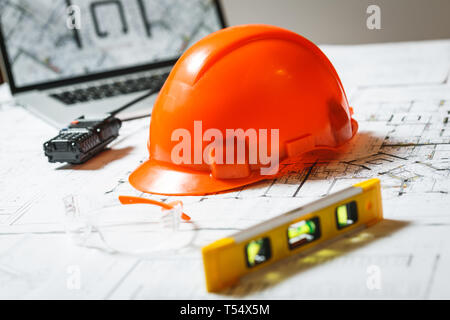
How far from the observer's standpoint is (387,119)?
118 centimetres

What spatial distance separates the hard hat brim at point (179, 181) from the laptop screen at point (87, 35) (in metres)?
0.87

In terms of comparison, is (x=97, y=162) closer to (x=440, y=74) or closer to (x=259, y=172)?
(x=259, y=172)

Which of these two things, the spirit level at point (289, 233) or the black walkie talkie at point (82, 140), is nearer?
the spirit level at point (289, 233)

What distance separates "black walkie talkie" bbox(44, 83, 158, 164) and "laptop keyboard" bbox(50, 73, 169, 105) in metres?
0.37

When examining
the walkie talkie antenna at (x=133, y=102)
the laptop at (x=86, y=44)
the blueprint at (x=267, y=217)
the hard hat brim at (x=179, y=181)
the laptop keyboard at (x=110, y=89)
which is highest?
the laptop at (x=86, y=44)

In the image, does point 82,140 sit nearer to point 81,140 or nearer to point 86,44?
point 81,140

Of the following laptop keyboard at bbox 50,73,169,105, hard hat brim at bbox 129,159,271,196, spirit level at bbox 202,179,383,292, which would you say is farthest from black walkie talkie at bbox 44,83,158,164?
spirit level at bbox 202,179,383,292

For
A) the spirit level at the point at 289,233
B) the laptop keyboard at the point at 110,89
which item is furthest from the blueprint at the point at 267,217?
the laptop keyboard at the point at 110,89

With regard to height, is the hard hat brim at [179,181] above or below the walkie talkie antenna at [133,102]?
below

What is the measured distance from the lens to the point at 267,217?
→ 809 mm

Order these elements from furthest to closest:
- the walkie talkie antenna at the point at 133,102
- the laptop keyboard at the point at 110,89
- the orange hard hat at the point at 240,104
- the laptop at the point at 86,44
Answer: the laptop at the point at 86,44, the laptop keyboard at the point at 110,89, the walkie talkie antenna at the point at 133,102, the orange hard hat at the point at 240,104

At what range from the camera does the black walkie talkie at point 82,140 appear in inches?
44.0

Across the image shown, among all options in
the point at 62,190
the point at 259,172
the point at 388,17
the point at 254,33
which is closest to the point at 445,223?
the point at 259,172

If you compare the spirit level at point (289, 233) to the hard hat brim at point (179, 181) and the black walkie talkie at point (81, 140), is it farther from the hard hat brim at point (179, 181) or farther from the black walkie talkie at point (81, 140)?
the black walkie talkie at point (81, 140)
